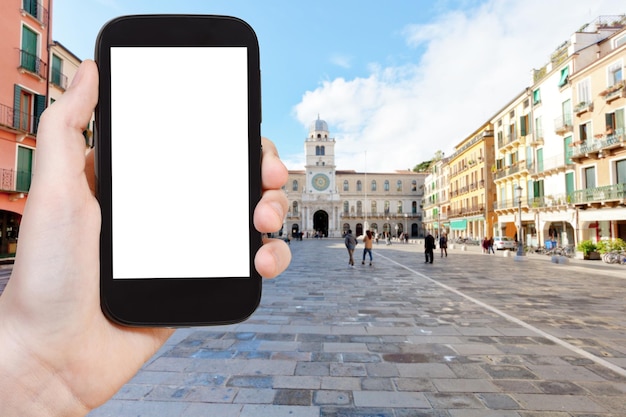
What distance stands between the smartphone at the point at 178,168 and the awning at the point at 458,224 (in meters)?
52.2

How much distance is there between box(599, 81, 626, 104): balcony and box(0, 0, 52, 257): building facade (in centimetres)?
3237

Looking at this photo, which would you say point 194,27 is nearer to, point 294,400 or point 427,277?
point 294,400

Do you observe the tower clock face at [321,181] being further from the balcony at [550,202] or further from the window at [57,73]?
the window at [57,73]

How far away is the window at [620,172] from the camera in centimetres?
2112

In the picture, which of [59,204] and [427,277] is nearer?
[59,204]

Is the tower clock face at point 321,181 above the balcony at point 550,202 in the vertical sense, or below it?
above

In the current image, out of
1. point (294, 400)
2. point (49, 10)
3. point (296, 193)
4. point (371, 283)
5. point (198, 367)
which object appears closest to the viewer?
point (294, 400)

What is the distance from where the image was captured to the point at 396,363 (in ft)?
15.6

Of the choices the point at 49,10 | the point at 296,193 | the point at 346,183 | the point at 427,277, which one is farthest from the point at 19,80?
the point at 346,183

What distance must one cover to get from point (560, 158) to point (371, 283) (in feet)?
77.1

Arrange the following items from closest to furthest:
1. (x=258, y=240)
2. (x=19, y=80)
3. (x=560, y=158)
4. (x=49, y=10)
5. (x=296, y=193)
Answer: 1. (x=258, y=240)
2. (x=19, y=80)
3. (x=49, y=10)
4. (x=560, y=158)
5. (x=296, y=193)

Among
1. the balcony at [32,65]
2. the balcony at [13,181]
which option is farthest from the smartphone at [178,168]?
the balcony at [32,65]

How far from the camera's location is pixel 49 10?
19.6m

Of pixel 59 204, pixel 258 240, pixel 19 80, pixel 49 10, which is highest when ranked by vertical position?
pixel 49 10
